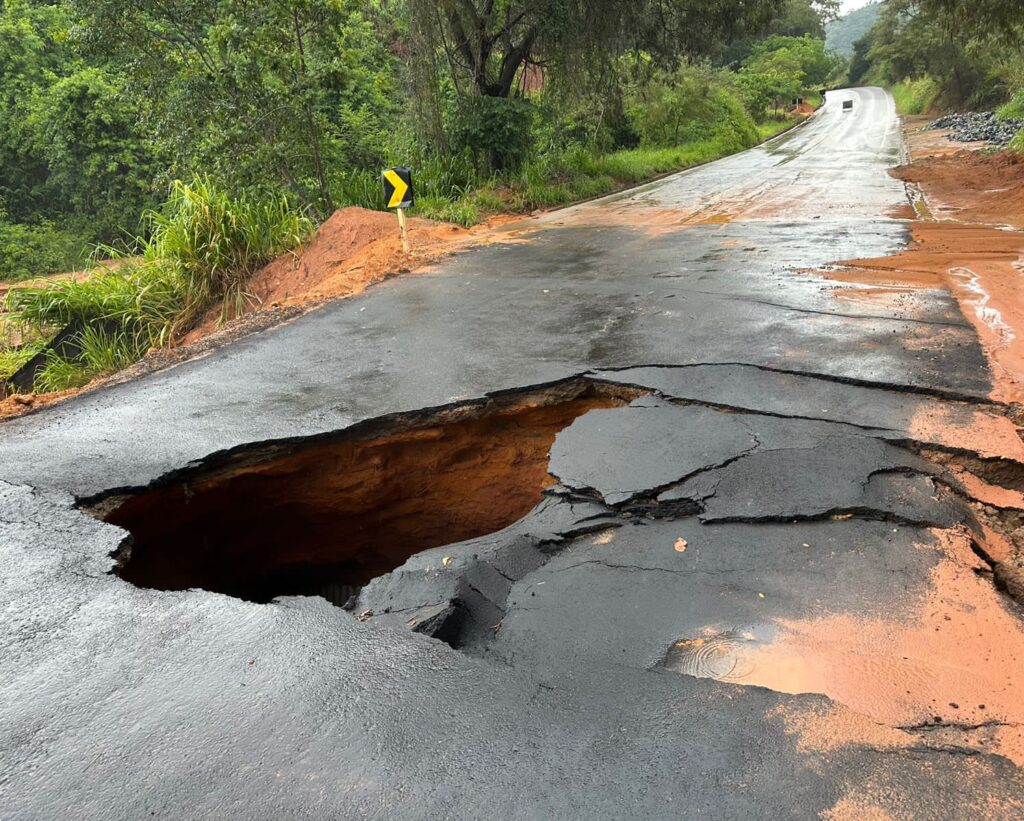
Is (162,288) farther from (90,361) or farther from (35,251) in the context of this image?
(35,251)

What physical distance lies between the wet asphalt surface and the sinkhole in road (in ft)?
0.53

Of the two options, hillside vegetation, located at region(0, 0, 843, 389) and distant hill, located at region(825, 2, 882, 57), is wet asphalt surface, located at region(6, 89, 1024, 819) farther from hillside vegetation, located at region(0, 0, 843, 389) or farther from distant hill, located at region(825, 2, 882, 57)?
distant hill, located at region(825, 2, 882, 57)

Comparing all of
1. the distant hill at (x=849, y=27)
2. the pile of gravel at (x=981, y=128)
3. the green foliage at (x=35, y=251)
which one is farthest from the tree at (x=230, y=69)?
the distant hill at (x=849, y=27)

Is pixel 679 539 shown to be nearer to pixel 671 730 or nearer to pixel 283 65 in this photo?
pixel 671 730

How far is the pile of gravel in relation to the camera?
72.2 feet

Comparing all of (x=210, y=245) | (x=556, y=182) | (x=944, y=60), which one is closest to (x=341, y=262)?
(x=210, y=245)

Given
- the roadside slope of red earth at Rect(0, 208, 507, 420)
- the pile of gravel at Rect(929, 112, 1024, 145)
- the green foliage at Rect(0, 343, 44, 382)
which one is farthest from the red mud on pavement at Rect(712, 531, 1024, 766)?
the pile of gravel at Rect(929, 112, 1024, 145)

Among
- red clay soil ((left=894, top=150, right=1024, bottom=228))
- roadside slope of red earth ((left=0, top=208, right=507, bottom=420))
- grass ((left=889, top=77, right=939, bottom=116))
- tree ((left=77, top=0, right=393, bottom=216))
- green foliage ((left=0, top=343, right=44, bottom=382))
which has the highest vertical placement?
tree ((left=77, top=0, right=393, bottom=216))

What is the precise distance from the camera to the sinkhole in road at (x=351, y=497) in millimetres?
4238

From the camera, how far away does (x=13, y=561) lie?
127 inches

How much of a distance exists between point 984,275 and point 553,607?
6.63 m

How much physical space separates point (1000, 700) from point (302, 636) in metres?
2.32

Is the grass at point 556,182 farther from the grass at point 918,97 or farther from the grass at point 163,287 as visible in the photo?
the grass at point 918,97

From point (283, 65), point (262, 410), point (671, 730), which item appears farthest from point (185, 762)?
point (283, 65)
